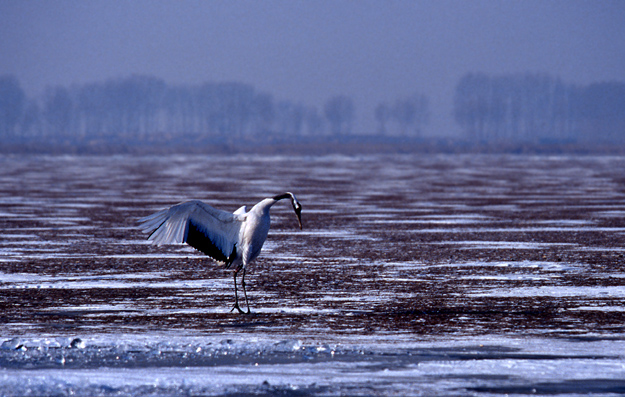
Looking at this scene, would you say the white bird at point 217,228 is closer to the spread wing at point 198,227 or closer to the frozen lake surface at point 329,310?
the spread wing at point 198,227

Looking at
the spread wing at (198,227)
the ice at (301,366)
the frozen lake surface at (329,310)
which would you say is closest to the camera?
the ice at (301,366)

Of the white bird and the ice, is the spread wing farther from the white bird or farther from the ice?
the ice

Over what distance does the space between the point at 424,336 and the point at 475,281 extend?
446 cm

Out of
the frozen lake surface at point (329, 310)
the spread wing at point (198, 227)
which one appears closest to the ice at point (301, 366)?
the frozen lake surface at point (329, 310)

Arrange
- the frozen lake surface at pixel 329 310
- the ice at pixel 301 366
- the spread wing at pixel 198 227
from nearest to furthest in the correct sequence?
the ice at pixel 301 366 → the frozen lake surface at pixel 329 310 → the spread wing at pixel 198 227

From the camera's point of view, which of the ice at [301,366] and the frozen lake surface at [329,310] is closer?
the ice at [301,366]

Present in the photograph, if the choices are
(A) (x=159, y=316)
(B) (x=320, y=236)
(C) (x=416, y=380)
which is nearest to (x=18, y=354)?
(A) (x=159, y=316)

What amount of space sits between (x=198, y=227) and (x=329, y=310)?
6.44 ft

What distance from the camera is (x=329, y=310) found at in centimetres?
1213

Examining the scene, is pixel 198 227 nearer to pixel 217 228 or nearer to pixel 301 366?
pixel 217 228

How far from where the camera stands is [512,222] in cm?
2527

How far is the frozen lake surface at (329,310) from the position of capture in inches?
339

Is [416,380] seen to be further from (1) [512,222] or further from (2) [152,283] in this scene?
(1) [512,222]

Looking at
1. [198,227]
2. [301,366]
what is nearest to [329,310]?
[198,227]
